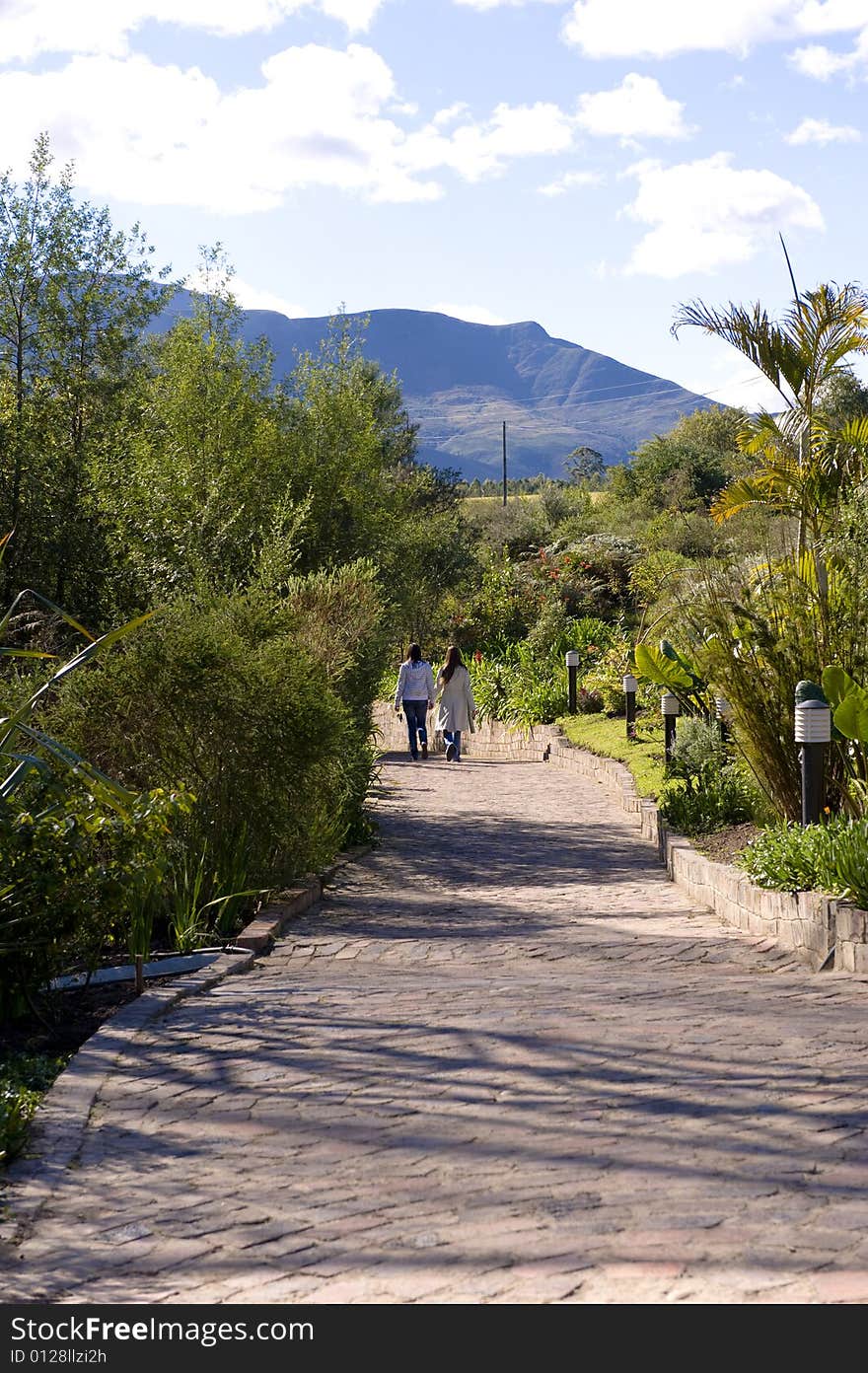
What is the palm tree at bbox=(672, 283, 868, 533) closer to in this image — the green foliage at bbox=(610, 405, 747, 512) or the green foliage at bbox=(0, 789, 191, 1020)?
the green foliage at bbox=(0, 789, 191, 1020)

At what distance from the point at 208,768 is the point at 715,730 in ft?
19.8

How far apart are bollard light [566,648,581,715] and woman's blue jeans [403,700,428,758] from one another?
2959 mm

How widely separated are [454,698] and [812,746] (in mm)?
12813

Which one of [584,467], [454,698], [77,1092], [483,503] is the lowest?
[77,1092]

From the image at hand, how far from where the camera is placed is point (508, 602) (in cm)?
3234

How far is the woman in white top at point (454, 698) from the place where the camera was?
69.2 ft

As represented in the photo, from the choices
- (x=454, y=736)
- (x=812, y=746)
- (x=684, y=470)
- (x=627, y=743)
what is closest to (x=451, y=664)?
(x=454, y=736)

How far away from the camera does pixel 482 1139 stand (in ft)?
14.5

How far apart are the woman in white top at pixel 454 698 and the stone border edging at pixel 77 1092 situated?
13055 millimetres

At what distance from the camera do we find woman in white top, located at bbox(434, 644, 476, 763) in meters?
21.1

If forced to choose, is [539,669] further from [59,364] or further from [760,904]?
[760,904]

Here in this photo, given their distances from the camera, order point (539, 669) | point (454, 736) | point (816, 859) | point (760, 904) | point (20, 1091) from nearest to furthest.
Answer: point (20, 1091) < point (816, 859) < point (760, 904) < point (454, 736) < point (539, 669)

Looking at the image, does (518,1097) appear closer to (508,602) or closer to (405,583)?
(405,583)

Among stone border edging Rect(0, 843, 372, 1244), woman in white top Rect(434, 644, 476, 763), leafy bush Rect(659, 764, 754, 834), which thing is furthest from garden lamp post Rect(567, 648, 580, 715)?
stone border edging Rect(0, 843, 372, 1244)
